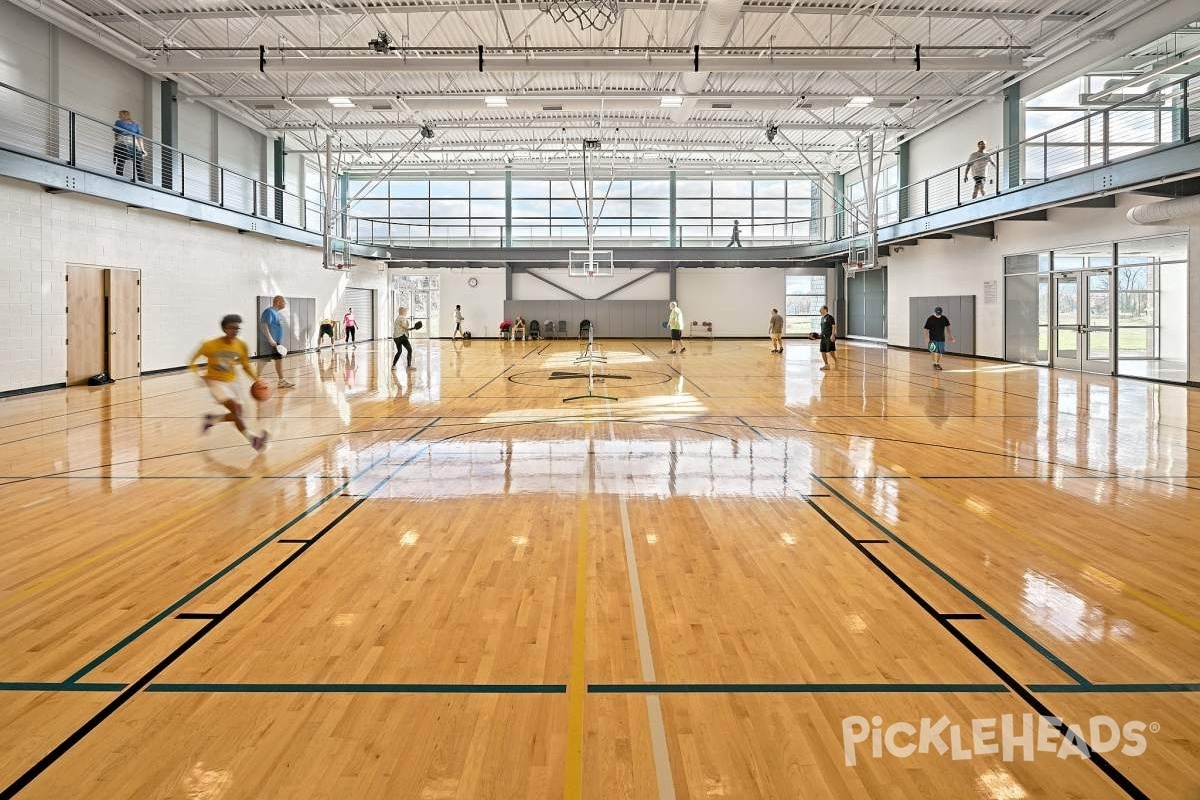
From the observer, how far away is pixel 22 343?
636 inches

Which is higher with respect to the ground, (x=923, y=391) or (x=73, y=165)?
(x=73, y=165)

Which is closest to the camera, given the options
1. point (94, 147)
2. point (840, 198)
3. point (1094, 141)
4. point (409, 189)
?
point (1094, 141)

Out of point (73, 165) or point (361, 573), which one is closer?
point (361, 573)

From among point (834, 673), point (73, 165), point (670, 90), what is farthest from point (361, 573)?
point (670, 90)

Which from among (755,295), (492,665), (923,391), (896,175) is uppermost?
(896,175)

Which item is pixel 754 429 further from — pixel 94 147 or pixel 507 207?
pixel 507 207

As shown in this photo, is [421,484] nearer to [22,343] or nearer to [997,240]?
[22,343]

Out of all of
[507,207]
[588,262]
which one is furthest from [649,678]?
[507,207]

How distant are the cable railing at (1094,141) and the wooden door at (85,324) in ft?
67.2

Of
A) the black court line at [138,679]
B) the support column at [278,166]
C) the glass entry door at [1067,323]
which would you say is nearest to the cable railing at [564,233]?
the support column at [278,166]

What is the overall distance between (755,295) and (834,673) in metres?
38.4

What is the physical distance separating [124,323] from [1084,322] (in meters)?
23.0

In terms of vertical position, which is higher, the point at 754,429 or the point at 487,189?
the point at 487,189

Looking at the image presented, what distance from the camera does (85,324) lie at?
1817 cm
